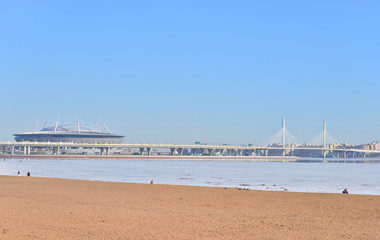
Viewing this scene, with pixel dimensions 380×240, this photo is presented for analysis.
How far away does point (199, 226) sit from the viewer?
1688 cm

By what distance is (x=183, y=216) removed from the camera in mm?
19172

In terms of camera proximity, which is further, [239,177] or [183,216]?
[239,177]

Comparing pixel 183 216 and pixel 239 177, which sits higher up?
pixel 183 216

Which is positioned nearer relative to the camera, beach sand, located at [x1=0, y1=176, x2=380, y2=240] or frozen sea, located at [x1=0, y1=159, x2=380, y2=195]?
beach sand, located at [x1=0, y1=176, x2=380, y2=240]

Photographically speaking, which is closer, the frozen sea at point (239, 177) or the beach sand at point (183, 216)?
the beach sand at point (183, 216)

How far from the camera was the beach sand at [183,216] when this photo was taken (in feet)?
50.9

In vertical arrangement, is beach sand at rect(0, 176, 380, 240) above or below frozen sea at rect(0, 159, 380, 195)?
above

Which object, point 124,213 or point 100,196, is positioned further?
point 100,196

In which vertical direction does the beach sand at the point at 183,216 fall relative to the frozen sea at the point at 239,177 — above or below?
above

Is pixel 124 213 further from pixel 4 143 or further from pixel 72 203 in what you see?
pixel 4 143

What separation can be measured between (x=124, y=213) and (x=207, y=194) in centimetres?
952

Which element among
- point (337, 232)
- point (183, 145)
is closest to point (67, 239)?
point (337, 232)

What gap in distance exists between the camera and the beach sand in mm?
15505

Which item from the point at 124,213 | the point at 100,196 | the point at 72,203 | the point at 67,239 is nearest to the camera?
the point at 67,239
